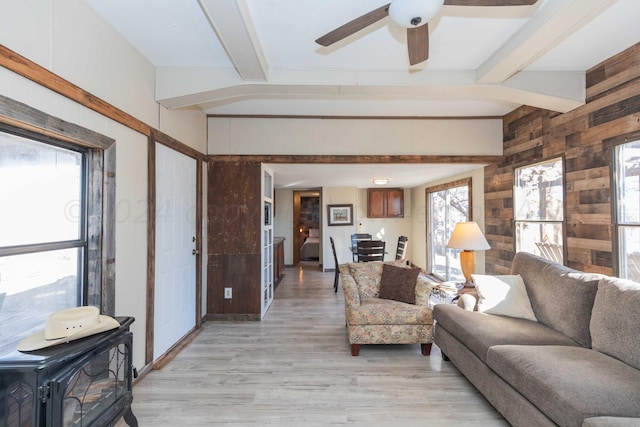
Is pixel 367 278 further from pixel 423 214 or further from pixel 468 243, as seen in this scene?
pixel 423 214

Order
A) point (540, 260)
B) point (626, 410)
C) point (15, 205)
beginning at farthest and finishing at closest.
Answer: point (540, 260), point (15, 205), point (626, 410)

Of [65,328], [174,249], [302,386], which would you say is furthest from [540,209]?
[65,328]

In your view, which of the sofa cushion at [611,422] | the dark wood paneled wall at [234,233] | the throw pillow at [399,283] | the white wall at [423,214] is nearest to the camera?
the sofa cushion at [611,422]

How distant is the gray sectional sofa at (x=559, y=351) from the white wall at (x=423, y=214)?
6.29 ft

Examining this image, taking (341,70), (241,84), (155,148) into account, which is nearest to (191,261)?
(155,148)

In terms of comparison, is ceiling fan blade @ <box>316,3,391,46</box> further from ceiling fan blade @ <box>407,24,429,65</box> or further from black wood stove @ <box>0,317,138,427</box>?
black wood stove @ <box>0,317,138,427</box>

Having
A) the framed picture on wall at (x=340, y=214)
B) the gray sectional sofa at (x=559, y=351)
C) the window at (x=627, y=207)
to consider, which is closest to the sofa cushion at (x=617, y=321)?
the gray sectional sofa at (x=559, y=351)

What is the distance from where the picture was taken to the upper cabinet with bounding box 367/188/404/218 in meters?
7.52

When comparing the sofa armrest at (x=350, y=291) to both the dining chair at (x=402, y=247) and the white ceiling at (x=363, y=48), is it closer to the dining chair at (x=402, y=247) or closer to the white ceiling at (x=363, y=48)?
the white ceiling at (x=363, y=48)

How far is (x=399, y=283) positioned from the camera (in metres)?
3.27

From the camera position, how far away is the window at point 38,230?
5.05 ft

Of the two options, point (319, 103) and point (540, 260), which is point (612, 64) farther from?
point (319, 103)

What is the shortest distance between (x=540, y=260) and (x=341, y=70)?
8.26 ft

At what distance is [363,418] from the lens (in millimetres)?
2049
